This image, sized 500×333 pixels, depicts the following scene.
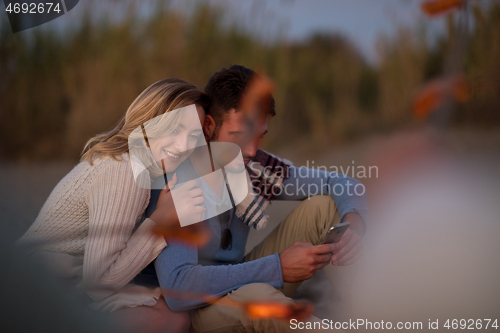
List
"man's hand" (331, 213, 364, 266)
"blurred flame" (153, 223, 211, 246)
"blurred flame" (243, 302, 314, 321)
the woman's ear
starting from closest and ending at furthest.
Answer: "blurred flame" (243, 302, 314, 321) → "blurred flame" (153, 223, 211, 246) → "man's hand" (331, 213, 364, 266) → the woman's ear

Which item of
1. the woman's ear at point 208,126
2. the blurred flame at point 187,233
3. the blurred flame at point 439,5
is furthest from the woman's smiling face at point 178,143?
the blurred flame at point 439,5

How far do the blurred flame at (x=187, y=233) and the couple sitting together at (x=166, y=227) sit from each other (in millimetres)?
15

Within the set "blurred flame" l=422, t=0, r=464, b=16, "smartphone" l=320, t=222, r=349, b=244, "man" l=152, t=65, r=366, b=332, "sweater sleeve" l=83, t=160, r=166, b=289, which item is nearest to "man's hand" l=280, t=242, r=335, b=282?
"man" l=152, t=65, r=366, b=332

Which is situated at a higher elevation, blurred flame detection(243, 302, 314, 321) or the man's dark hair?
the man's dark hair

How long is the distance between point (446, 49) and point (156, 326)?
3.87m

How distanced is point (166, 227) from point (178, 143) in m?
0.33

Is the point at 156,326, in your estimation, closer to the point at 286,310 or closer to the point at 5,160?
the point at 286,310

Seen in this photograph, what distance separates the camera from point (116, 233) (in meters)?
1.44

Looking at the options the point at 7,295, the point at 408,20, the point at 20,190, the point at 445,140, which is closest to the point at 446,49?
the point at 408,20

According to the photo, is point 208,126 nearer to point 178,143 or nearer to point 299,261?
point 178,143

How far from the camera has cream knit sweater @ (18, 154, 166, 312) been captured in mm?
1436

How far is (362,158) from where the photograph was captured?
437 centimetres

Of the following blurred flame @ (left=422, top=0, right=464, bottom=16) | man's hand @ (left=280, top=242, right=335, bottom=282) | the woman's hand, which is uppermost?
blurred flame @ (left=422, top=0, right=464, bottom=16)

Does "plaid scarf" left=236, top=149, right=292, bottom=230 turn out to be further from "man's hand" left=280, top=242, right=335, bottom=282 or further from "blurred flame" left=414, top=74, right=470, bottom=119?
"blurred flame" left=414, top=74, right=470, bottom=119
